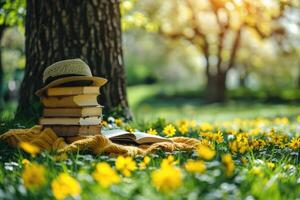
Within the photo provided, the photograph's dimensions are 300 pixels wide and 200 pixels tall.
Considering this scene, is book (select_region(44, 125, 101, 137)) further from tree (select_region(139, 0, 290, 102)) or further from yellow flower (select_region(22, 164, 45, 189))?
tree (select_region(139, 0, 290, 102))

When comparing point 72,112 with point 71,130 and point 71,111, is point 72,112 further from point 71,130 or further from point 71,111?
point 71,130

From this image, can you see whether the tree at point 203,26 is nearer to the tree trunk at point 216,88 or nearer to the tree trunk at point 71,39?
the tree trunk at point 216,88

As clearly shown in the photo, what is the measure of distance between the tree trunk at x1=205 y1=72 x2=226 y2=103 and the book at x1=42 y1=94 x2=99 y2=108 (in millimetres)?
22015

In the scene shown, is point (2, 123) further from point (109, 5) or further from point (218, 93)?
point (218, 93)

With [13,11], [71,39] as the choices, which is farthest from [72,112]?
[13,11]

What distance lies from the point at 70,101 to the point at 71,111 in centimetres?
9

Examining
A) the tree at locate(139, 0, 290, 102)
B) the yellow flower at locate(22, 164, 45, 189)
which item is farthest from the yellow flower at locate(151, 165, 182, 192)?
the tree at locate(139, 0, 290, 102)

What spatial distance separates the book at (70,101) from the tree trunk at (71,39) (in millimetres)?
1825

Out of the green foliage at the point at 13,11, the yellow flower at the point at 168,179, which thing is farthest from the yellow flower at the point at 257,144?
the green foliage at the point at 13,11

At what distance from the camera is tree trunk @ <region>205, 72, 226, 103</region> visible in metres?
26.6

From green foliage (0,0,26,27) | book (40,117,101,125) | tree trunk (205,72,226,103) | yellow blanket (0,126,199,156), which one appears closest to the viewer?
yellow blanket (0,126,199,156)

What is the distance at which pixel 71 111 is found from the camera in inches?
187

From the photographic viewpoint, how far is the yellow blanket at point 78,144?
14.3 feet

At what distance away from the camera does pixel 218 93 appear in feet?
89.1
